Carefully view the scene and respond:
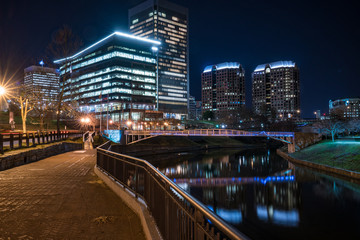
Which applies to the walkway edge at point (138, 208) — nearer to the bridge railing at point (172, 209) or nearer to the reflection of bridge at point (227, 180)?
the bridge railing at point (172, 209)

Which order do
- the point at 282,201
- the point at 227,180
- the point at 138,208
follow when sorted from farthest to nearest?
the point at 227,180 → the point at 282,201 → the point at 138,208

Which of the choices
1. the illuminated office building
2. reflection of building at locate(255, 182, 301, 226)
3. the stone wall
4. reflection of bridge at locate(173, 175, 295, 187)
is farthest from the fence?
the illuminated office building

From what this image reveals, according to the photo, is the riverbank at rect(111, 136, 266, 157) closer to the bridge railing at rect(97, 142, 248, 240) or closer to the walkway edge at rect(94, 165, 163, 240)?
the walkway edge at rect(94, 165, 163, 240)

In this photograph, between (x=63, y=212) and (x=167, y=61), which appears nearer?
(x=63, y=212)

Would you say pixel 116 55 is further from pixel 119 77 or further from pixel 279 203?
pixel 279 203

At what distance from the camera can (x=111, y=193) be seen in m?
9.38

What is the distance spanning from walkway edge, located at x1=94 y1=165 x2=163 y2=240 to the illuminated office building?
115m

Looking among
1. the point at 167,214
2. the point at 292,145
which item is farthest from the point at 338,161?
the point at 167,214

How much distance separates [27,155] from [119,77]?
380 ft

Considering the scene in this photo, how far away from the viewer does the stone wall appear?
609 inches

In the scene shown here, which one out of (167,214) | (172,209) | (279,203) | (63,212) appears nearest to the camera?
(172,209)

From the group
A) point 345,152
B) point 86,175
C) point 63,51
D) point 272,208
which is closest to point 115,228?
point 86,175

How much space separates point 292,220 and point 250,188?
10.6 meters

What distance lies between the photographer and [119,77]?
130000 millimetres
